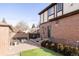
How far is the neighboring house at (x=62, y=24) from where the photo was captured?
7.32m

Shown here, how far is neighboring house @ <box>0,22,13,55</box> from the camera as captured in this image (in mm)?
6582

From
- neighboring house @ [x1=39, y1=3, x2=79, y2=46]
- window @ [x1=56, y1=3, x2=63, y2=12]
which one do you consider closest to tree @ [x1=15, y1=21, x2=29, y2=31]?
neighboring house @ [x1=39, y1=3, x2=79, y2=46]

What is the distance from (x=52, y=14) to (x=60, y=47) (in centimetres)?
338

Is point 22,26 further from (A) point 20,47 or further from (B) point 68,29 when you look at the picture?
(B) point 68,29

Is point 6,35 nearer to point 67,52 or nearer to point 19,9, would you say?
point 19,9

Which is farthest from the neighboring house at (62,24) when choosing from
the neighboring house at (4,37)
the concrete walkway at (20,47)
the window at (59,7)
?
the neighboring house at (4,37)

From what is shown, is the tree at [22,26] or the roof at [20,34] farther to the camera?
the roof at [20,34]

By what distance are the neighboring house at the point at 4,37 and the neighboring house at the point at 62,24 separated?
1.76 metres

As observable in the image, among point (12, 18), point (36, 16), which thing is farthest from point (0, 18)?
point (36, 16)

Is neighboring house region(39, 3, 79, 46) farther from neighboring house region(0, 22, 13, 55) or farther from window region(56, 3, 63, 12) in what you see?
neighboring house region(0, 22, 13, 55)

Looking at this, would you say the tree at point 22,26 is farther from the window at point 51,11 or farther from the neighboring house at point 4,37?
the window at point 51,11

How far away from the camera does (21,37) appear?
679 centimetres

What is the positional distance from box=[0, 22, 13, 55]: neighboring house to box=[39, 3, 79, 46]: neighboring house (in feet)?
5.76

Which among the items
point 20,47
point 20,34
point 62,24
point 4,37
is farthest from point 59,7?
point 4,37
